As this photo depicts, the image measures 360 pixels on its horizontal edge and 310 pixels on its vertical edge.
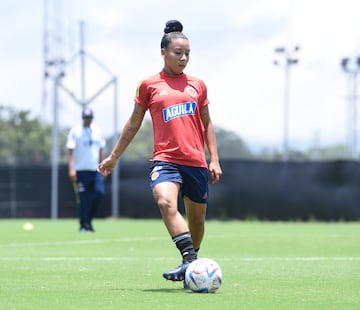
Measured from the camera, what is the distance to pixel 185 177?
871 centimetres

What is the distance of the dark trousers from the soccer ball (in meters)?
9.90

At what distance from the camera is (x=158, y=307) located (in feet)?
23.0

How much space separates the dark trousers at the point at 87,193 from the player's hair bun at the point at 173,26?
910 cm

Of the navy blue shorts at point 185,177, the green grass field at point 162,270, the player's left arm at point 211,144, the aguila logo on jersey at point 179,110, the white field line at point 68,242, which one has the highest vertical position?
the aguila logo on jersey at point 179,110

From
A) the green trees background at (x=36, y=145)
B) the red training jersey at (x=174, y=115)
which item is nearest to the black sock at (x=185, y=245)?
the red training jersey at (x=174, y=115)

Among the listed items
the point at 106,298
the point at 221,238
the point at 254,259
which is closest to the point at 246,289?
the point at 106,298

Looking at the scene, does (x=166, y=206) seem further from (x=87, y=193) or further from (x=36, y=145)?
(x=36, y=145)

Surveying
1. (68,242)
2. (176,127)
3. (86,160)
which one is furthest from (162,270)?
(86,160)

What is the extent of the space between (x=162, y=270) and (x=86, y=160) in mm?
7841

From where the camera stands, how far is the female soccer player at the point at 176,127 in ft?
28.3

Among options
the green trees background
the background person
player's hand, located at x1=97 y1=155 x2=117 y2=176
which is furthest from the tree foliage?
player's hand, located at x1=97 y1=155 x2=117 y2=176

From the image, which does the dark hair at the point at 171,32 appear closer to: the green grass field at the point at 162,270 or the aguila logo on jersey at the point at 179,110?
the aguila logo on jersey at the point at 179,110

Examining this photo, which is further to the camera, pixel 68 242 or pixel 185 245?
pixel 68 242

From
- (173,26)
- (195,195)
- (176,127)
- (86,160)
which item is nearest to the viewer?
(176,127)
